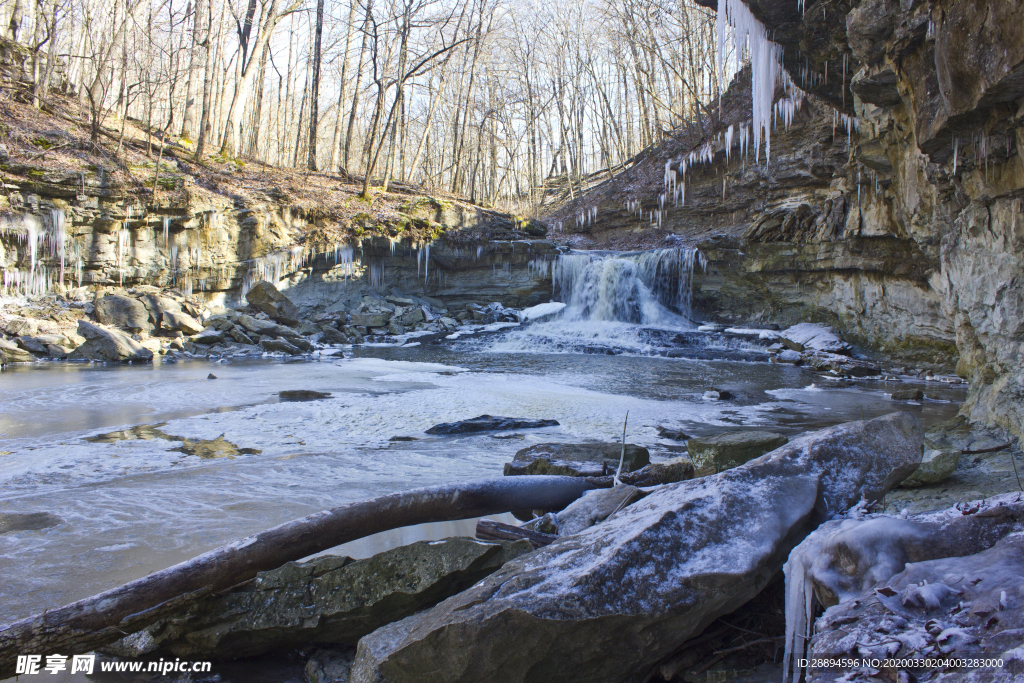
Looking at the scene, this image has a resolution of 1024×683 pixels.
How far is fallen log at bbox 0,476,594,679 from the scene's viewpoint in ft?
5.73

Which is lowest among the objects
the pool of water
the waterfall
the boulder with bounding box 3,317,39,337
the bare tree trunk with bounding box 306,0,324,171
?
the pool of water

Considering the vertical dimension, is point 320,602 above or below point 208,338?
below

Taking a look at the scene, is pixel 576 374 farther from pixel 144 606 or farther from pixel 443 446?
pixel 144 606

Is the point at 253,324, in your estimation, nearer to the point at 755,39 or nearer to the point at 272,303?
the point at 272,303

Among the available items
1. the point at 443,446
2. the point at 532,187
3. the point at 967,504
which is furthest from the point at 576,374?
the point at 532,187

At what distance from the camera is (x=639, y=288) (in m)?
17.3

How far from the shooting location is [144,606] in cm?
189

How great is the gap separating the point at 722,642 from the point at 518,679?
0.65 meters

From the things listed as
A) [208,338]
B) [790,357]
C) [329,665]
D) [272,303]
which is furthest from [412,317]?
[329,665]

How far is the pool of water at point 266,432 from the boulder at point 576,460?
13.6 inches

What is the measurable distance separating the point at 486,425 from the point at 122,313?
40.3 ft

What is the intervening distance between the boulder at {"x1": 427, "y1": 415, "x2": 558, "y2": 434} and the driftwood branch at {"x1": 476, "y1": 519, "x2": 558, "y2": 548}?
294 centimetres

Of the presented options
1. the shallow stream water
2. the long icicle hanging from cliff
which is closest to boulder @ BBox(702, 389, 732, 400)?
the shallow stream water

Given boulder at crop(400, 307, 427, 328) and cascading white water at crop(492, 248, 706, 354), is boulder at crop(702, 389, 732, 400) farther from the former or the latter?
boulder at crop(400, 307, 427, 328)
